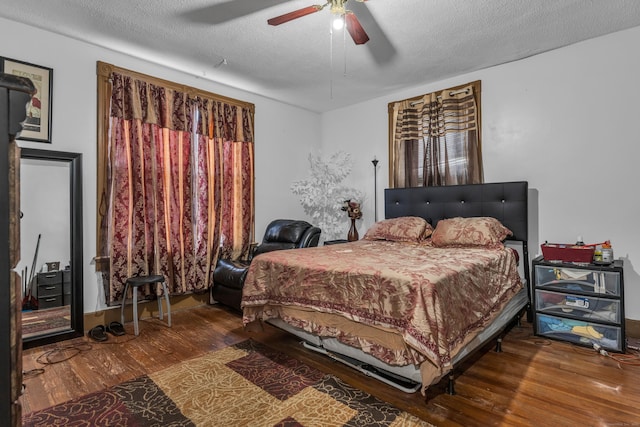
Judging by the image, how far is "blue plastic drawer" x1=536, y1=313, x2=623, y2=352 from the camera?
8.12ft

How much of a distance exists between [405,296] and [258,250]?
2632 mm

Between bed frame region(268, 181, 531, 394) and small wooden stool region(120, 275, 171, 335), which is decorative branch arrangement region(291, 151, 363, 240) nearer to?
bed frame region(268, 181, 531, 394)

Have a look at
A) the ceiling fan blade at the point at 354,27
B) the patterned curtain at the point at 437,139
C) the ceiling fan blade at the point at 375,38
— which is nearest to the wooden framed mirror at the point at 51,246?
the ceiling fan blade at the point at 354,27

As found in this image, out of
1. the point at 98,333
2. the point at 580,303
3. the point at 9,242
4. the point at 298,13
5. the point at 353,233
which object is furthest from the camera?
the point at 353,233

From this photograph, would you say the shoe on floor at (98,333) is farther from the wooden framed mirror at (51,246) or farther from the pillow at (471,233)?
the pillow at (471,233)

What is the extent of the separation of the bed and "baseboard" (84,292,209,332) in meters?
1.42

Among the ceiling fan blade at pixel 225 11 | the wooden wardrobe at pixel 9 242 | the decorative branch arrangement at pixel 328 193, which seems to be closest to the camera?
the wooden wardrobe at pixel 9 242

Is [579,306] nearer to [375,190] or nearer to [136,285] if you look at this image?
[375,190]

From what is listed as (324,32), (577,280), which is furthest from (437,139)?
(577,280)

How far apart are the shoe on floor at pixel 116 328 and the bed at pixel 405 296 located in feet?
4.15

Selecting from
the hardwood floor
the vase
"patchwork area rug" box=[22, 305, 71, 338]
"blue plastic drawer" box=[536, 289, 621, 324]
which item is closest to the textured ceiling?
the vase

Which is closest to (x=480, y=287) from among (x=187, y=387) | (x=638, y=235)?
(x=638, y=235)

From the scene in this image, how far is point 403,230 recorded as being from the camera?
3.54m

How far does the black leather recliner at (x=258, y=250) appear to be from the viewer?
335cm
